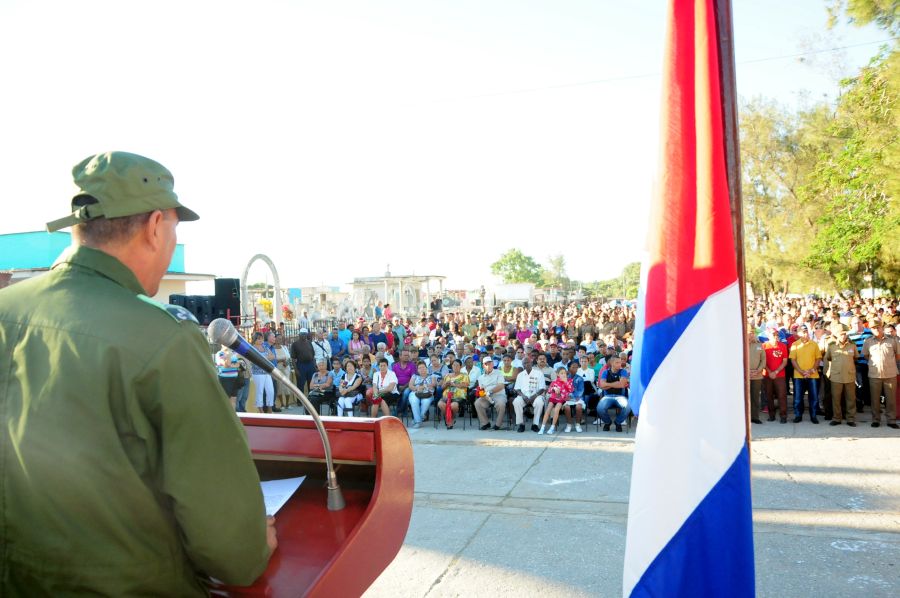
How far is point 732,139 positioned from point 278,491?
2055 mm

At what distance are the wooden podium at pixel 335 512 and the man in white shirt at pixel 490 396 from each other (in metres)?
8.39

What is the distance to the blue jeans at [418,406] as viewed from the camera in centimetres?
1104

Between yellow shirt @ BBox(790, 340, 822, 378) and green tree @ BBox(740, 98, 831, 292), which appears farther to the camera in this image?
green tree @ BBox(740, 98, 831, 292)

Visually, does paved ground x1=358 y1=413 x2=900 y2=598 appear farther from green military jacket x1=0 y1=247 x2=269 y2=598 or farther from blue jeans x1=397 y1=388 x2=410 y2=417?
green military jacket x1=0 y1=247 x2=269 y2=598

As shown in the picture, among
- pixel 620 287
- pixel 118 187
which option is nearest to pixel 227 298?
pixel 118 187

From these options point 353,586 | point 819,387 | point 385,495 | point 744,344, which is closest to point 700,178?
point 744,344

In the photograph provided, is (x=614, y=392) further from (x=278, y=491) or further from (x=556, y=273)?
(x=556, y=273)

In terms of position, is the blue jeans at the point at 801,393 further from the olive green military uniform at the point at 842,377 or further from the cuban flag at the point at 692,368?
the cuban flag at the point at 692,368

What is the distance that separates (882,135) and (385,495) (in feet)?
54.6

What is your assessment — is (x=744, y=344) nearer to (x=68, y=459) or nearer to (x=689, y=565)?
(x=689, y=565)

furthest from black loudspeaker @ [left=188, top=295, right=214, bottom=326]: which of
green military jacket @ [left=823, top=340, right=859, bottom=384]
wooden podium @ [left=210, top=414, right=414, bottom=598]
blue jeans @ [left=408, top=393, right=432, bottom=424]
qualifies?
wooden podium @ [left=210, top=414, right=414, bottom=598]

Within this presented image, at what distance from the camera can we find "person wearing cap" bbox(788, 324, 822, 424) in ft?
31.7

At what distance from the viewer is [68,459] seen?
3.95 ft

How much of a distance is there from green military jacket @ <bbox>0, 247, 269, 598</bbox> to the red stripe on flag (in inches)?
70.4
